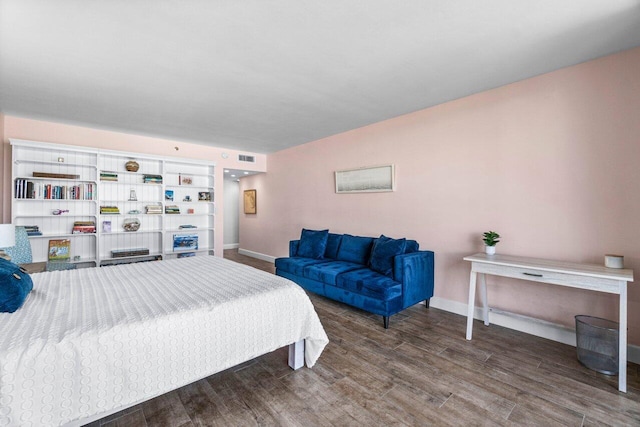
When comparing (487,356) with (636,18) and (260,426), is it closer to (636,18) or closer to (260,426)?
(260,426)

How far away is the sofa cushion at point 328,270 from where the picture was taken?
3506 millimetres

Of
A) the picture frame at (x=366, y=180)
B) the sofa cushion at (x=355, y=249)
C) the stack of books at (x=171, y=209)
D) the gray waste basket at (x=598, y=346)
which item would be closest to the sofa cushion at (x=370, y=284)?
the sofa cushion at (x=355, y=249)

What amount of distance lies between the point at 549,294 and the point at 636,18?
7.49 ft

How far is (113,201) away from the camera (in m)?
4.44

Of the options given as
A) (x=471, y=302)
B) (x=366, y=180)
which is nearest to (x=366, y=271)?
(x=471, y=302)

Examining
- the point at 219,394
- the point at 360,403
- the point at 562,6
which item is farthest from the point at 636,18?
the point at 219,394

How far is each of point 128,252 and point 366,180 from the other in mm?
4033

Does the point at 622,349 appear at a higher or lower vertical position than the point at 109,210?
lower

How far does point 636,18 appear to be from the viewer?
6.17ft

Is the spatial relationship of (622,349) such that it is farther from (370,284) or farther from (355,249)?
(355,249)

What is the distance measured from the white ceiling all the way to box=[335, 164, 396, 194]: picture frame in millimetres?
905

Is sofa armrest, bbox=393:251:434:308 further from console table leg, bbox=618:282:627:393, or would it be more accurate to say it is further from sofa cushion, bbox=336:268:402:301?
console table leg, bbox=618:282:627:393

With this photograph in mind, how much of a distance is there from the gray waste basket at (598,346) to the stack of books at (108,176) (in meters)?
6.01

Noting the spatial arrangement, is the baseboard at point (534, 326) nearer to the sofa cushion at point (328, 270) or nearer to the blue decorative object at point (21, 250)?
the sofa cushion at point (328, 270)
